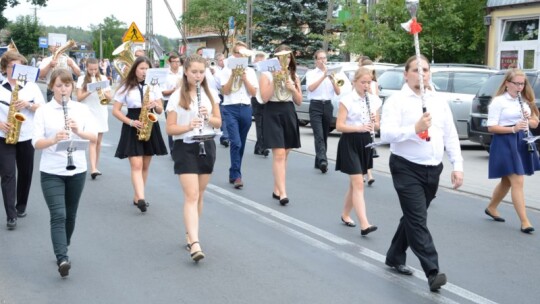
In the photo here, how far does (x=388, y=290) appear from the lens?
6.05 metres

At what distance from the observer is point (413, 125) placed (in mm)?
5938

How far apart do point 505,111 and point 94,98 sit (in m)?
6.06

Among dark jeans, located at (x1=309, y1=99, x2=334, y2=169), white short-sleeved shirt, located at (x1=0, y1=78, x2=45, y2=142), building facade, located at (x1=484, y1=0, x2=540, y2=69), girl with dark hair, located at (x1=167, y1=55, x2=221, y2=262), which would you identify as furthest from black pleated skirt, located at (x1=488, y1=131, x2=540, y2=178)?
building facade, located at (x1=484, y1=0, x2=540, y2=69)

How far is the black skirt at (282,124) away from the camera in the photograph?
983 centimetres

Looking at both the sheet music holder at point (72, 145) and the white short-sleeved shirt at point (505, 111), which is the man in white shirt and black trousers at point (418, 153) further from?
the white short-sleeved shirt at point (505, 111)

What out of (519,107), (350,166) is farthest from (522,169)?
(350,166)

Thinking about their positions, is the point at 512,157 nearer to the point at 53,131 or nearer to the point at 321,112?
the point at 321,112

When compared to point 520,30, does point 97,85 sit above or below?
below

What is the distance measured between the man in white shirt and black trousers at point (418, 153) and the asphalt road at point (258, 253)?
43 centimetres

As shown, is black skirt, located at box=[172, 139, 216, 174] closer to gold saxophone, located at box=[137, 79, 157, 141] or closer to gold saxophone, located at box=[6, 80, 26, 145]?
gold saxophone, located at box=[6, 80, 26, 145]

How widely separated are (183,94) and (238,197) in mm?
3509

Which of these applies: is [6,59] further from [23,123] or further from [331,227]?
[331,227]

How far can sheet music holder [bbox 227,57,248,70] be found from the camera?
10109 millimetres

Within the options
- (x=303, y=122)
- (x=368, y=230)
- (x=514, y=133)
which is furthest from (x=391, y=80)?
(x=368, y=230)
